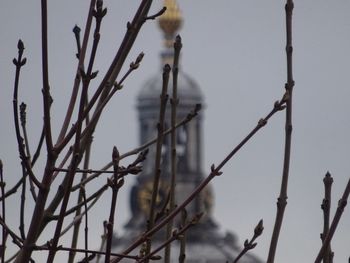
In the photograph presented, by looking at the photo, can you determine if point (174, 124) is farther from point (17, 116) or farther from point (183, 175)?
point (183, 175)

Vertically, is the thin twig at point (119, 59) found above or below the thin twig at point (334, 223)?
above

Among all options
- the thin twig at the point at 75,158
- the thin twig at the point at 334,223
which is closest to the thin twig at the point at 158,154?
the thin twig at the point at 334,223

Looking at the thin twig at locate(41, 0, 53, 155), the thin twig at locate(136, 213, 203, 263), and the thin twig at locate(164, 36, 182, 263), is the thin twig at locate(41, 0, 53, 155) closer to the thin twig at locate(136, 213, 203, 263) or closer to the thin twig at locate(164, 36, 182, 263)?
the thin twig at locate(136, 213, 203, 263)

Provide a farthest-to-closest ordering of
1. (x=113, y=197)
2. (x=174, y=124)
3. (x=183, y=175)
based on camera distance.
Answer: (x=183, y=175) < (x=174, y=124) < (x=113, y=197)

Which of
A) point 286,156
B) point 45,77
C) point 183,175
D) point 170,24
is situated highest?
point 170,24

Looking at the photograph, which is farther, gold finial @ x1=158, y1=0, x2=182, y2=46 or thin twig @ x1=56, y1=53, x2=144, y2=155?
gold finial @ x1=158, y1=0, x2=182, y2=46

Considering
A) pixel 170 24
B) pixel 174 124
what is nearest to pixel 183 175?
pixel 170 24

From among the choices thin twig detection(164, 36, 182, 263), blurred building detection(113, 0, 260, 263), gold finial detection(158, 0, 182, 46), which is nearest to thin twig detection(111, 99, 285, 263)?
thin twig detection(164, 36, 182, 263)

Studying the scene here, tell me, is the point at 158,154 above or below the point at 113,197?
above

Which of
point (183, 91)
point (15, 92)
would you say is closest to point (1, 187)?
point (15, 92)

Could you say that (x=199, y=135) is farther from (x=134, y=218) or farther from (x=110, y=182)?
(x=110, y=182)

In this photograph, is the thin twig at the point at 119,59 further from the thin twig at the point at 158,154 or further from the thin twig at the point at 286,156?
the thin twig at the point at 286,156

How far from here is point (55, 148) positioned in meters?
5.73

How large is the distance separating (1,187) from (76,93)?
0.77 meters
